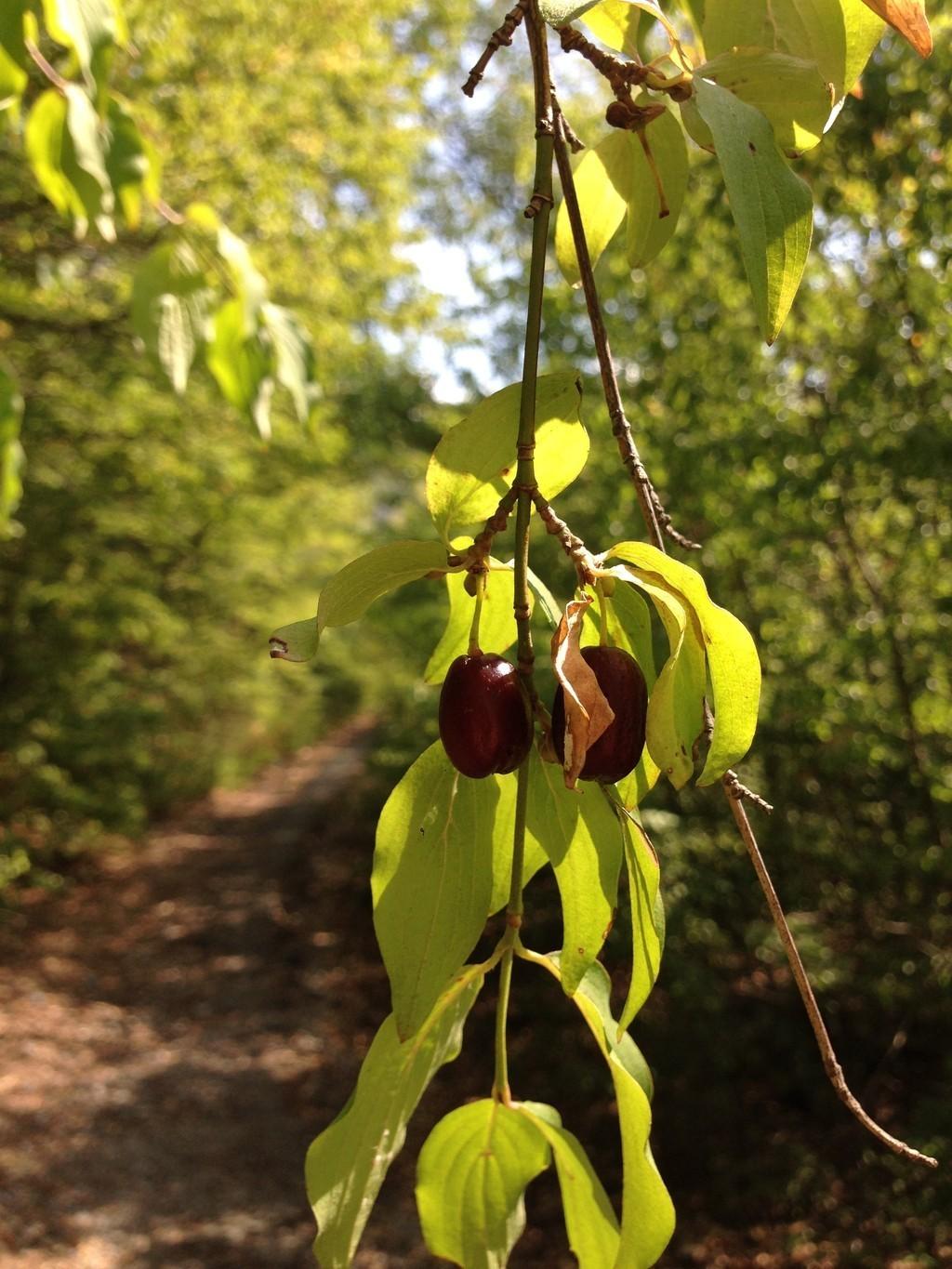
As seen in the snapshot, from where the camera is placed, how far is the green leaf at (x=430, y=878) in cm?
49

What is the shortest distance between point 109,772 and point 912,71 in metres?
7.91

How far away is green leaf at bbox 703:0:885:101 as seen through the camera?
56 cm

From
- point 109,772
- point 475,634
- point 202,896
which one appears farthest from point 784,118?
point 109,772

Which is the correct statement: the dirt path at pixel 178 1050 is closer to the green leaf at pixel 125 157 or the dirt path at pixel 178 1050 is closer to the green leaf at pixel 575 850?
the green leaf at pixel 125 157

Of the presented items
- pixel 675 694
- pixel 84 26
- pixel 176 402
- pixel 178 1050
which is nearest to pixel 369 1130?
pixel 675 694

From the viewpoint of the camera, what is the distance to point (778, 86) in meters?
0.51

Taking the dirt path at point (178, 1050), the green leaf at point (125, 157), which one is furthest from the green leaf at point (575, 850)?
the dirt path at point (178, 1050)

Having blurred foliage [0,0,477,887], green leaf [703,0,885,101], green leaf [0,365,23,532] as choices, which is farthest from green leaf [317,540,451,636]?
blurred foliage [0,0,477,887]

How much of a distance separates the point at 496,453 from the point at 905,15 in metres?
0.30

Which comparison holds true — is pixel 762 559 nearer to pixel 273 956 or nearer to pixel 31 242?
pixel 31 242

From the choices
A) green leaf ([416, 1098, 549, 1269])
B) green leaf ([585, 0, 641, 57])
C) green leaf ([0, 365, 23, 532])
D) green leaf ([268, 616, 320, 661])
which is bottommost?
green leaf ([416, 1098, 549, 1269])

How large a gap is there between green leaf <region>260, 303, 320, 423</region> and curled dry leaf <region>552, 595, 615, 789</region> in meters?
1.15

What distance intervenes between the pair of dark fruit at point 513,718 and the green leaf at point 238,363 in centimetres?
102

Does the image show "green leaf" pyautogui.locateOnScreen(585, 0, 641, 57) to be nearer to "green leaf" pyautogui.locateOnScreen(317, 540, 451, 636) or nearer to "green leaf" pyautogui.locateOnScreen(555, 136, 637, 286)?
"green leaf" pyautogui.locateOnScreen(555, 136, 637, 286)
